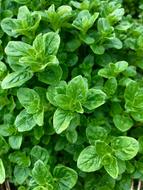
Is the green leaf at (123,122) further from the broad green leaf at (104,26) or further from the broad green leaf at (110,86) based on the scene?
the broad green leaf at (104,26)

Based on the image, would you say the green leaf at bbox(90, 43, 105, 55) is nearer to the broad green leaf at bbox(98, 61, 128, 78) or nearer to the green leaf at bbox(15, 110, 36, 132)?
the broad green leaf at bbox(98, 61, 128, 78)

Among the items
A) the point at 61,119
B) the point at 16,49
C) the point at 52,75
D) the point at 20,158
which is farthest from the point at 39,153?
the point at 16,49

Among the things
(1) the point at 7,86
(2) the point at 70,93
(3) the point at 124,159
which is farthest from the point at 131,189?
(1) the point at 7,86

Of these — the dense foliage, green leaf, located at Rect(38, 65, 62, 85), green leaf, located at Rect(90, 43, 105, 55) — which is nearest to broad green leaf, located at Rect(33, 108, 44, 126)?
the dense foliage

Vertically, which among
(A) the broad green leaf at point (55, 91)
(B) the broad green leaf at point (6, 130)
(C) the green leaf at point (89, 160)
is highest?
(A) the broad green leaf at point (55, 91)

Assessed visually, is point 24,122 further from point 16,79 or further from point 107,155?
point 107,155

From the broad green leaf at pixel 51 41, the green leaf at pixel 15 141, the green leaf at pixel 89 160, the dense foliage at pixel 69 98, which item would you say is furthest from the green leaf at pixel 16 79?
the green leaf at pixel 89 160
